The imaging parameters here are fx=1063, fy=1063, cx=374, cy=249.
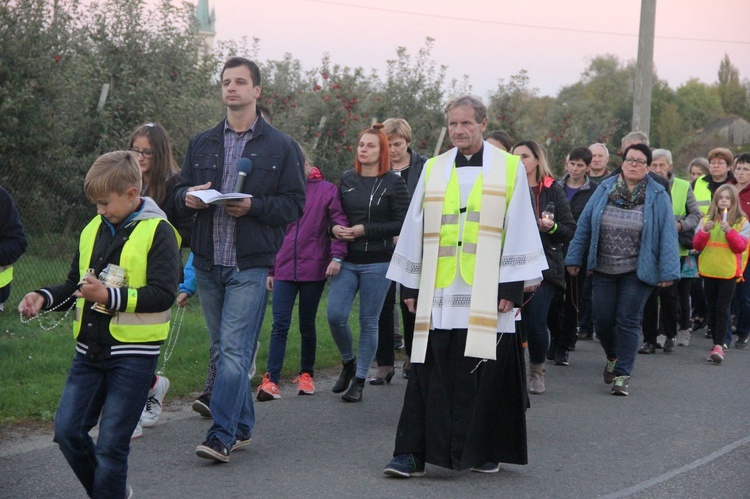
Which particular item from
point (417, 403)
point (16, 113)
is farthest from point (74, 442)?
point (16, 113)

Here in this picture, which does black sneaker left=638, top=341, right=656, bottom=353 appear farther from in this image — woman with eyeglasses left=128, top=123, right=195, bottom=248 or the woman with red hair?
woman with eyeglasses left=128, top=123, right=195, bottom=248

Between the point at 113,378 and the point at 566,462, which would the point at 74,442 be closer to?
the point at 113,378

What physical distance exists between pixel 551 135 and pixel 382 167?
1459 cm

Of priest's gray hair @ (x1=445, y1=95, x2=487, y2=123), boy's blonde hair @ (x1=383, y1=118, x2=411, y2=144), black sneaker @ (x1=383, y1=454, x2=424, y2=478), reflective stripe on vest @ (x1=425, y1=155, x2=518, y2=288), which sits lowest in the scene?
black sneaker @ (x1=383, y1=454, x2=424, y2=478)

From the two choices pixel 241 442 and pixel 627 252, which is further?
pixel 627 252

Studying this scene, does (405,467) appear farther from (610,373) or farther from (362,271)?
(610,373)

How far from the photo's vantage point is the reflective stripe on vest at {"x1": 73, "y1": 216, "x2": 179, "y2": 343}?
192 inches

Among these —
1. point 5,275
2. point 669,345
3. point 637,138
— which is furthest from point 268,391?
point 669,345

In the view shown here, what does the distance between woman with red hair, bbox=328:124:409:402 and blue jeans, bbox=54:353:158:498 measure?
3.57 m

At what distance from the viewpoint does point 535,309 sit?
9.16m

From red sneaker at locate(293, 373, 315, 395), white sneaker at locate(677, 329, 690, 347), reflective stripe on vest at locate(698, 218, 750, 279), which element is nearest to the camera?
red sneaker at locate(293, 373, 315, 395)

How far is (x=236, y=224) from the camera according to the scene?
6.37 m

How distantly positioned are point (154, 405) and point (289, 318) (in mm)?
1549

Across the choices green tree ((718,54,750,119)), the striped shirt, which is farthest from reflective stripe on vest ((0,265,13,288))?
green tree ((718,54,750,119))
